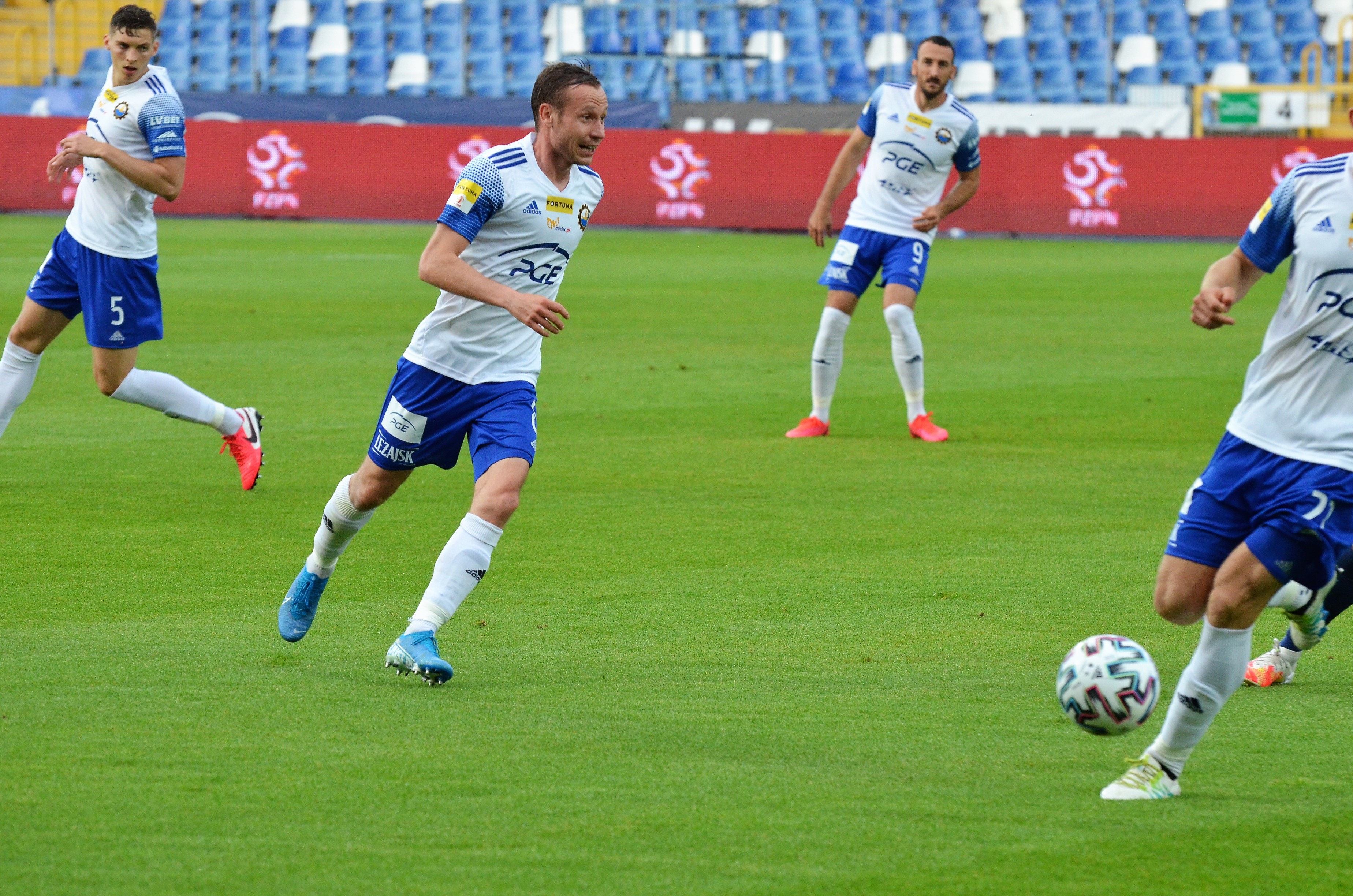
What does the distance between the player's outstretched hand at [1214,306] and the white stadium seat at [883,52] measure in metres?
30.4

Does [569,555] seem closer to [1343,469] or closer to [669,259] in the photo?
[1343,469]

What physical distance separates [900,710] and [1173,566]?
3.35 feet

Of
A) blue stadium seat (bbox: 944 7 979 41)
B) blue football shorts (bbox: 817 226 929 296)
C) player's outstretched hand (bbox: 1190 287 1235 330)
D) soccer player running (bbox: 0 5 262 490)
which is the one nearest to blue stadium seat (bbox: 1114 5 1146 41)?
blue stadium seat (bbox: 944 7 979 41)

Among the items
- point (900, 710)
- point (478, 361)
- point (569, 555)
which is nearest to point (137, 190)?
point (569, 555)

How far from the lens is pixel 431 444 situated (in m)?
5.72

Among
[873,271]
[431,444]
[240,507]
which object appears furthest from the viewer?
[873,271]

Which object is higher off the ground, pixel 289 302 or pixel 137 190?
pixel 137 190

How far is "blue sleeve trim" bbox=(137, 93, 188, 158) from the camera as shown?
812cm

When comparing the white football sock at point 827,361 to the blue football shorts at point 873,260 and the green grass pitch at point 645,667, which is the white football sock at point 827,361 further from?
the green grass pitch at point 645,667

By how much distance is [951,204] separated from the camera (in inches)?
425

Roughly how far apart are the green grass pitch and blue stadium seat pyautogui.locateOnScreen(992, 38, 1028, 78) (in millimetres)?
23179

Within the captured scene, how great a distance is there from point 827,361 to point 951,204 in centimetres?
121

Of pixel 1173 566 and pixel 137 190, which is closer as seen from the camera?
pixel 1173 566

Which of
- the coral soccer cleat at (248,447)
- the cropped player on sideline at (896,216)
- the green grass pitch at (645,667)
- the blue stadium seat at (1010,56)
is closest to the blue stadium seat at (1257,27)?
the blue stadium seat at (1010,56)
